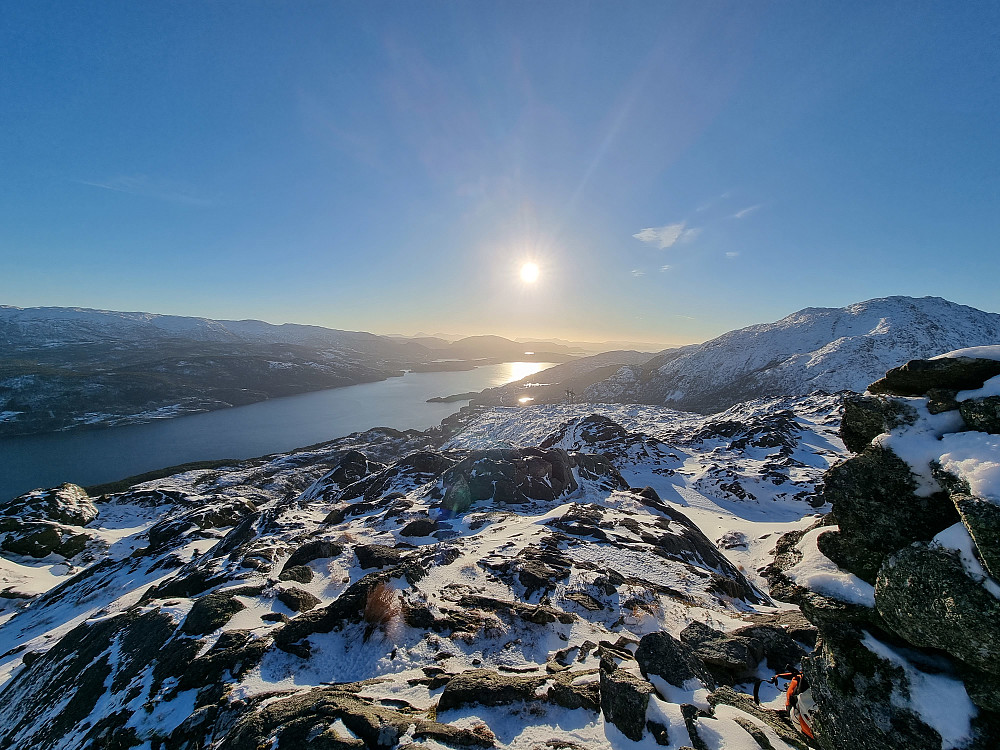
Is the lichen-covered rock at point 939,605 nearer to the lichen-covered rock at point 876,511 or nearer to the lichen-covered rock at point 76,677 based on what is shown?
the lichen-covered rock at point 876,511

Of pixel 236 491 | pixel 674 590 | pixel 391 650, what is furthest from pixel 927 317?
pixel 236 491

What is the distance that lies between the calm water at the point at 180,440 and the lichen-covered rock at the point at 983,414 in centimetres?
14098

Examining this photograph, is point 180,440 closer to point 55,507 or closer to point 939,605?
point 55,507

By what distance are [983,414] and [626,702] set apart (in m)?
10.3

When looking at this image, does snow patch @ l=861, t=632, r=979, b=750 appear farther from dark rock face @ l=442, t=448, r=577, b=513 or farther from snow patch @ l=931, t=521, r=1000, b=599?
dark rock face @ l=442, t=448, r=577, b=513

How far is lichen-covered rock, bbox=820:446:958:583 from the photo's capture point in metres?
7.85

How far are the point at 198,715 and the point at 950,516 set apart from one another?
795 inches

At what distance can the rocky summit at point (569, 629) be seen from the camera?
285 inches

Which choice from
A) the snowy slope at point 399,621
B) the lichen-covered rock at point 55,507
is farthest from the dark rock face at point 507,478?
the lichen-covered rock at point 55,507

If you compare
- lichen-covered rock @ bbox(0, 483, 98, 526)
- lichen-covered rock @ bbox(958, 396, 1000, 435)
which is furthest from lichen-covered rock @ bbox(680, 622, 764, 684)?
lichen-covered rock @ bbox(0, 483, 98, 526)

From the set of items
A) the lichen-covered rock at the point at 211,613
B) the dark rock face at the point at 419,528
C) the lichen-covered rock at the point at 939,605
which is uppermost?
the lichen-covered rock at the point at 939,605

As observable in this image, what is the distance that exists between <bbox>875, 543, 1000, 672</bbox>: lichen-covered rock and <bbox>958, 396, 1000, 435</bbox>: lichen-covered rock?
8.87ft

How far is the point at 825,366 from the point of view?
164375mm

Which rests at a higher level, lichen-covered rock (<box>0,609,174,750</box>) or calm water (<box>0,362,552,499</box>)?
lichen-covered rock (<box>0,609,174,750</box>)
